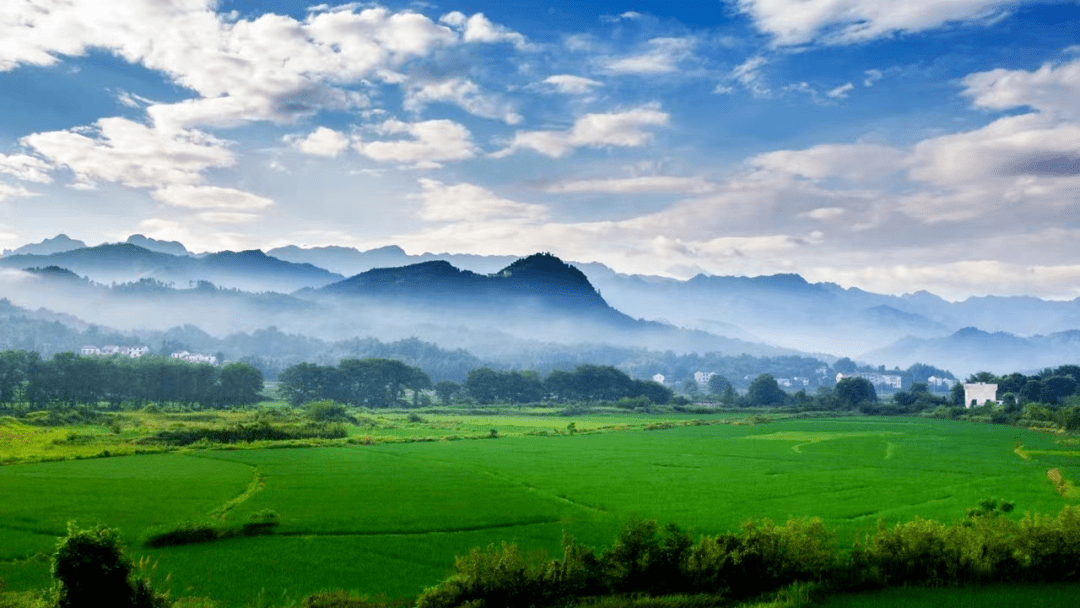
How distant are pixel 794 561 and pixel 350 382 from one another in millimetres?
100331

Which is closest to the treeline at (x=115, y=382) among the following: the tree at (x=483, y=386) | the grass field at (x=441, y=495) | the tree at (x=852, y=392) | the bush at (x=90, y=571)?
the tree at (x=483, y=386)

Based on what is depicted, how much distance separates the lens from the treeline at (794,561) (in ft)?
56.8

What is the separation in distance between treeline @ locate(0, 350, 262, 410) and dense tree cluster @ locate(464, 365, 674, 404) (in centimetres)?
3568

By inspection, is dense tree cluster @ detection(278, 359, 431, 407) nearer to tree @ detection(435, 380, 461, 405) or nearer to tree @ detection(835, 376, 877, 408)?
tree @ detection(435, 380, 461, 405)

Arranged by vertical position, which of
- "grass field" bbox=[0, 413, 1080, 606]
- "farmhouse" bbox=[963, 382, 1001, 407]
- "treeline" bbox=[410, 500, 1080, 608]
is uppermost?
"farmhouse" bbox=[963, 382, 1001, 407]

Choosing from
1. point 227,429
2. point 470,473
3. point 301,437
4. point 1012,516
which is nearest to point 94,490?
point 470,473

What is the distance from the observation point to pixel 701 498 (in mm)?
32562

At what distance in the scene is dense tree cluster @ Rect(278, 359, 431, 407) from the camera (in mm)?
106688

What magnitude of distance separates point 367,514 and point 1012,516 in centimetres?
2517

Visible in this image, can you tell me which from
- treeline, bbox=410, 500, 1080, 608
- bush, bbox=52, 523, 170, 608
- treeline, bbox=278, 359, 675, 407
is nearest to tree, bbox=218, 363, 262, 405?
treeline, bbox=278, 359, 675, 407

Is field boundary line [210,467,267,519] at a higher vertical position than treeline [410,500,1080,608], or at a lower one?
lower

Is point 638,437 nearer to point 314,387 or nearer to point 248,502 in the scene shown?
point 248,502

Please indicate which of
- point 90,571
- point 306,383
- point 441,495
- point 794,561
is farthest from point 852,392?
point 90,571

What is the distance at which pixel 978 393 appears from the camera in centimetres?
11806
